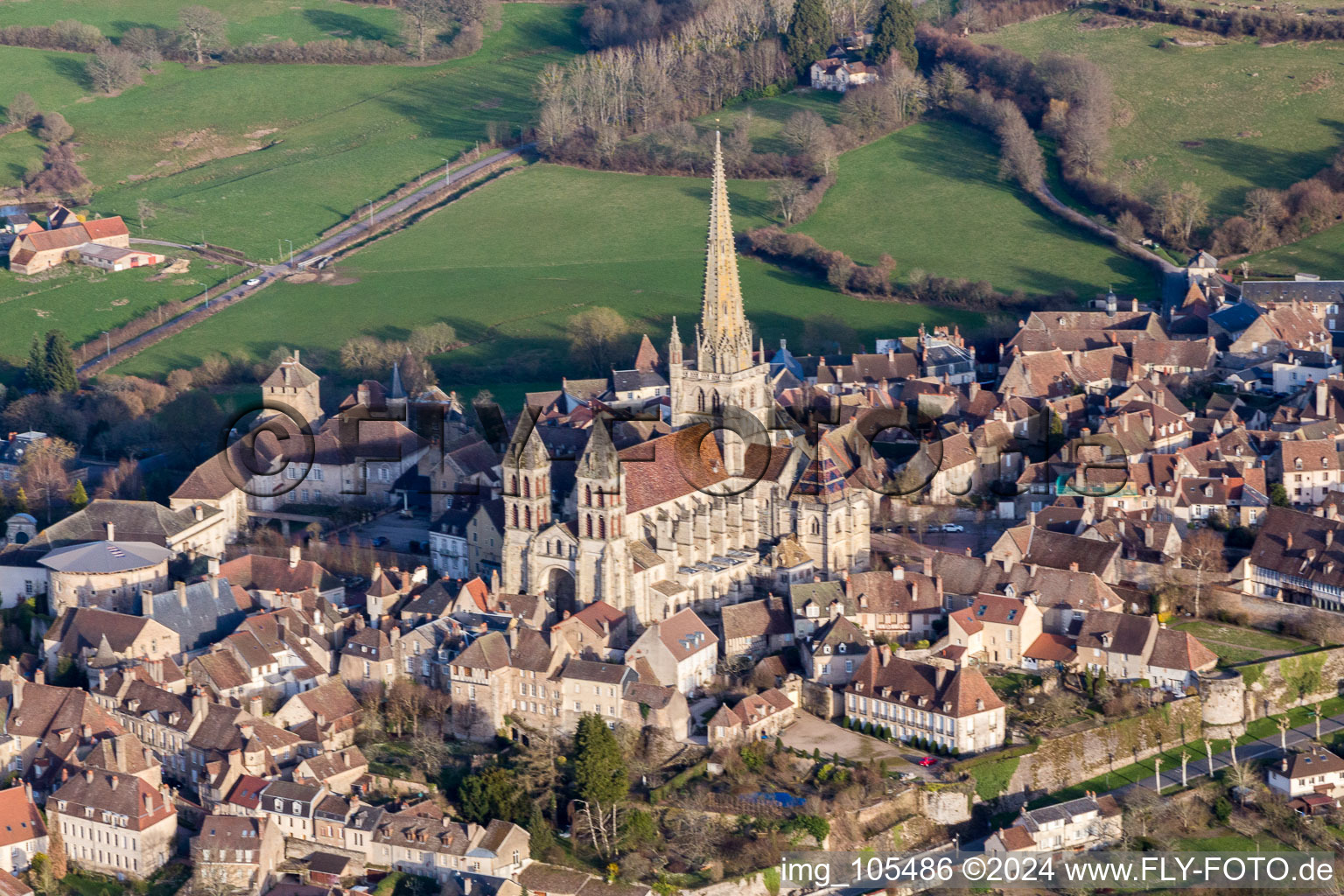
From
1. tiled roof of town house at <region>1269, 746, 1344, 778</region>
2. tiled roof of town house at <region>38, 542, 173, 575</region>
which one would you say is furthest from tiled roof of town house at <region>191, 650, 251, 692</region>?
tiled roof of town house at <region>1269, 746, 1344, 778</region>

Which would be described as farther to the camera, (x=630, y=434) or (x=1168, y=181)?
(x=1168, y=181)

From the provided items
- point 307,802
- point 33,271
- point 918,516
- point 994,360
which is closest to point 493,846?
point 307,802

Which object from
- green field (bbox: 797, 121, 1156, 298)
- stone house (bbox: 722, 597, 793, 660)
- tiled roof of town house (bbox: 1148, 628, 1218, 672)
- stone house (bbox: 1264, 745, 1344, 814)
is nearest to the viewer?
stone house (bbox: 1264, 745, 1344, 814)

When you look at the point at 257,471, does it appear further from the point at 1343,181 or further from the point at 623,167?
the point at 1343,181

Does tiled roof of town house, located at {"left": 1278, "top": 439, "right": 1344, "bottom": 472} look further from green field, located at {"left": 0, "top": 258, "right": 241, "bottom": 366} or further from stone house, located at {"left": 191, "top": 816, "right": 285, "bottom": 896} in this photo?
green field, located at {"left": 0, "top": 258, "right": 241, "bottom": 366}

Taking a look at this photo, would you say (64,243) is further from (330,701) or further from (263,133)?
(330,701)

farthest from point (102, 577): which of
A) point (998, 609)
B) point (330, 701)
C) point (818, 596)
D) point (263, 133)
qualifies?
point (263, 133)
